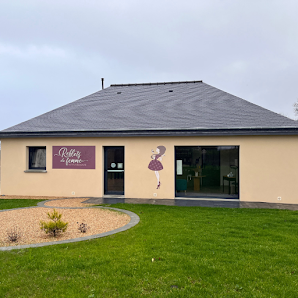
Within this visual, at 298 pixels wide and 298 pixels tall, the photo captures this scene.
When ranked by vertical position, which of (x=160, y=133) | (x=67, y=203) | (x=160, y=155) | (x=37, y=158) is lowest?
(x=67, y=203)

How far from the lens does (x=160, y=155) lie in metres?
11.8

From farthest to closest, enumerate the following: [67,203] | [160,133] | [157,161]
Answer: [157,161], [160,133], [67,203]

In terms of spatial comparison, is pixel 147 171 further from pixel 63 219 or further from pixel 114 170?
pixel 63 219

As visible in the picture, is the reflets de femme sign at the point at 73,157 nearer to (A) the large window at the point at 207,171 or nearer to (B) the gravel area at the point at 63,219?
(B) the gravel area at the point at 63,219

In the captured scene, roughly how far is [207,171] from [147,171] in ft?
10.5

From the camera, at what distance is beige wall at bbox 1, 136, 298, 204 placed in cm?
1078

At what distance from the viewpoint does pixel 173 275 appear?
4.04 m

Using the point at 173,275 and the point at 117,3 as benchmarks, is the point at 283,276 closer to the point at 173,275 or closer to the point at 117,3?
the point at 173,275

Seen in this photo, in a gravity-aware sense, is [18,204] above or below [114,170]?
below

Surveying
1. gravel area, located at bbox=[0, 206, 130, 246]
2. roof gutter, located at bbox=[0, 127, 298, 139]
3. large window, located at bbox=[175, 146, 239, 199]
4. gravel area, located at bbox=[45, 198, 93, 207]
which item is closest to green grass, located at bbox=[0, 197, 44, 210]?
gravel area, located at bbox=[45, 198, 93, 207]

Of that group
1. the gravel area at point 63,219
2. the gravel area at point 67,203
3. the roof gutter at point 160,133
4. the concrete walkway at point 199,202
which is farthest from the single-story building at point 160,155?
the gravel area at point 63,219

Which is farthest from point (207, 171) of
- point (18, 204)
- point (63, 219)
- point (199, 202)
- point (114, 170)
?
point (18, 204)

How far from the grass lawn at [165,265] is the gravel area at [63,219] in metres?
0.86

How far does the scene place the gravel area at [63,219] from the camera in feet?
20.4
